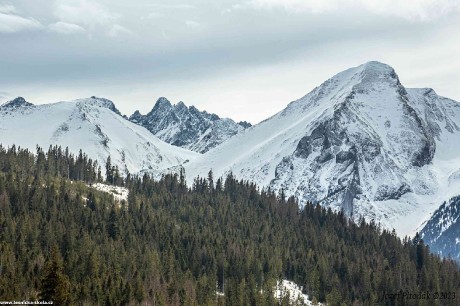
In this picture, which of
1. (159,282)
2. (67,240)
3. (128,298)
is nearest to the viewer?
(128,298)

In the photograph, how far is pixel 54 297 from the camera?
337 feet

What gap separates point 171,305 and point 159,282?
16532 mm

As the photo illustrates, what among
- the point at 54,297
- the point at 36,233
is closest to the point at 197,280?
the point at 36,233

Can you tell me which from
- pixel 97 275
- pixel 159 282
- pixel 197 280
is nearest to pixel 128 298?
pixel 97 275

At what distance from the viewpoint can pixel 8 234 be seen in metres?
189

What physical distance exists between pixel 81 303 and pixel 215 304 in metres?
39.1

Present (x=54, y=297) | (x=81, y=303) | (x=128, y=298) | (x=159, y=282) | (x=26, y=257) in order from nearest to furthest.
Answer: (x=54, y=297)
(x=81, y=303)
(x=128, y=298)
(x=26, y=257)
(x=159, y=282)

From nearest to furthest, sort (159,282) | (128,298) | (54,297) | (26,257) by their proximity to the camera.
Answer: (54,297) → (128,298) → (26,257) → (159,282)

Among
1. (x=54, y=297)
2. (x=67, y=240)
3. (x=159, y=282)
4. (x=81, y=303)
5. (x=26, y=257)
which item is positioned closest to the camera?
(x=54, y=297)

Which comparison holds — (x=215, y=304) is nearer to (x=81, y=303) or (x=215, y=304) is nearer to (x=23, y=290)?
(x=81, y=303)

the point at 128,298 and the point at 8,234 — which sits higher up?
the point at 8,234

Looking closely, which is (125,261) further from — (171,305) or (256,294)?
(256,294)

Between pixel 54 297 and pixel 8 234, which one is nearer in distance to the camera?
pixel 54 297

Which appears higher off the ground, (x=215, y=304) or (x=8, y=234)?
(x=8, y=234)
